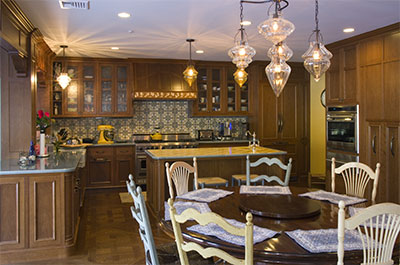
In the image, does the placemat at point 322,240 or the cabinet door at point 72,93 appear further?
the cabinet door at point 72,93

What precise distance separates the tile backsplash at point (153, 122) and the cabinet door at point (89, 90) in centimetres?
38

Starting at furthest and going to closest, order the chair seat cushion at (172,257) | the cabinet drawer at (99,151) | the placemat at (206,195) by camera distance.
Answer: the cabinet drawer at (99,151)
the placemat at (206,195)
the chair seat cushion at (172,257)

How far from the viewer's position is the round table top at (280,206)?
7.48ft

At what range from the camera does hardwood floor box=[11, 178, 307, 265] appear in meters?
3.53

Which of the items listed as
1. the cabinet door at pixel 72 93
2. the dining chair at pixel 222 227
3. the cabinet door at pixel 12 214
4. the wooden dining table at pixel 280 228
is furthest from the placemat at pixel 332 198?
the cabinet door at pixel 72 93

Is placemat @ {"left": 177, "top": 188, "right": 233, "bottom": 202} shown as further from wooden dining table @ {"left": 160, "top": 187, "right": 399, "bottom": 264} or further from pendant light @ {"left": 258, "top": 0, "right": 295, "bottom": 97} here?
pendant light @ {"left": 258, "top": 0, "right": 295, "bottom": 97}

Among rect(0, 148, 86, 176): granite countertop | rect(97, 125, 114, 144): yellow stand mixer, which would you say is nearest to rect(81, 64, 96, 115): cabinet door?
rect(97, 125, 114, 144): yellow stand mixer

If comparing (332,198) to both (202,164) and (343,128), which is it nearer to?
(202,164)

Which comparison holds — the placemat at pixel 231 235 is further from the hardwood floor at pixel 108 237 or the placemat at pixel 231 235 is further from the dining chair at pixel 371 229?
the hardwood floor at pixel 108 237

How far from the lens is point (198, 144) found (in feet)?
23.4

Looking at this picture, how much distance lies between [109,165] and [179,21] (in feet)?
11.5

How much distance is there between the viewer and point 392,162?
4727 mm

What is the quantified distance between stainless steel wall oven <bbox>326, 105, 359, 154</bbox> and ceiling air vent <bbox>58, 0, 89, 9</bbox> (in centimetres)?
405

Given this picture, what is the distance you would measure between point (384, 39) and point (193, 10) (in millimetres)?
2769
